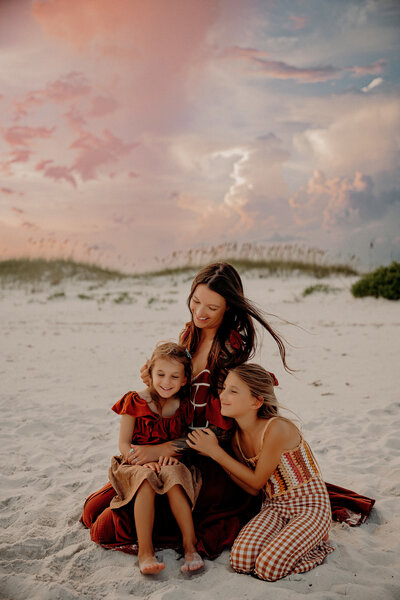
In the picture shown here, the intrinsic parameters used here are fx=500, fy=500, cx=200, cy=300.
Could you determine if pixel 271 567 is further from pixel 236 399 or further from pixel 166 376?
pixel 166 376

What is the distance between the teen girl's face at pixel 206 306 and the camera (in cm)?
315

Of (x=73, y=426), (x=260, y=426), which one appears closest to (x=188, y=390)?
(x=260, y=426)

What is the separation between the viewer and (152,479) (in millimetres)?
2756

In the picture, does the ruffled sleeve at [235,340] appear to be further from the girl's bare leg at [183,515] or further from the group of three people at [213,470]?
the girl's bare leg at [183,515]

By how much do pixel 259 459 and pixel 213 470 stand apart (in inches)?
14.3

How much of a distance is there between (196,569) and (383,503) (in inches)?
56.1

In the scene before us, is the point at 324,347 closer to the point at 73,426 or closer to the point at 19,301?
the point at 73,426

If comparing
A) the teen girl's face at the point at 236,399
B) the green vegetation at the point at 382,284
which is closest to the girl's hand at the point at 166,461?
the teen girl's face at the point at 236,399

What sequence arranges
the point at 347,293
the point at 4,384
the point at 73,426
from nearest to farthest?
the point at 73,426
the point at 4,384
the point at 347,293

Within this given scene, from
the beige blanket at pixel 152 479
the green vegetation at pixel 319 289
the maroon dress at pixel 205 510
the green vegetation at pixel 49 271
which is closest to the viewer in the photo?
the beige blanket at pixel 152 479

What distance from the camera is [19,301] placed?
15539 millimetres

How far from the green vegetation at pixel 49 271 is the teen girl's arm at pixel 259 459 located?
16.3m

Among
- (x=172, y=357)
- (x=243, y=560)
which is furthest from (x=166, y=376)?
(x=243, y=560)

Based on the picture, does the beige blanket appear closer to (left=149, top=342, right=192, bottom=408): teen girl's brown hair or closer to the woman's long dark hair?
(left=149, top=342, right=192, bottom=408): teen girl's brown hair
